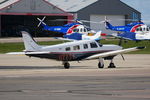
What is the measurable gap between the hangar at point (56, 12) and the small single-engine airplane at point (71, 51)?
54.5m

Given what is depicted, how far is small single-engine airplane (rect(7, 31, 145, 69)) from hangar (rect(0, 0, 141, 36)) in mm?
54453

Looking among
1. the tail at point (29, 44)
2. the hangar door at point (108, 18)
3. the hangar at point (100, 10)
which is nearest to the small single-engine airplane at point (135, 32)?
the hangar at point (100, 10)

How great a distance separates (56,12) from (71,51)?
58.8 m

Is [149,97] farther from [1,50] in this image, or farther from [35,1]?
[35,1]

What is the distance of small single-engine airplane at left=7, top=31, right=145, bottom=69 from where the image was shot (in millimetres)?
31861

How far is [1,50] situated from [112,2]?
47.5m

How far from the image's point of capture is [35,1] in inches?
3568

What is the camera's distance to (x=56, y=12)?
3607 inches

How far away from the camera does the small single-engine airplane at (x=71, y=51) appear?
31.9 metres

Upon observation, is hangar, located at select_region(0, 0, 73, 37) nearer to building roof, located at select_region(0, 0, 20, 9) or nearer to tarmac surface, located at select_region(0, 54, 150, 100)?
building roof, located at select_region(0, 0, 20, 9)

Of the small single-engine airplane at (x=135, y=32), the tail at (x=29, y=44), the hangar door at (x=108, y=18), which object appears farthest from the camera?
the hangar door at (x=108, y=18)

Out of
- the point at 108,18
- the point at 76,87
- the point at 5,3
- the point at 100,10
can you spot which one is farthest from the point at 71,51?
the point at 108,18

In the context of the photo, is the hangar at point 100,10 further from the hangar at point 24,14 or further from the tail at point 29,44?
the tail at point 29,44

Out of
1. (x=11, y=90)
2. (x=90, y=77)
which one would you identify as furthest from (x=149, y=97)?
(x=90, y=77)
